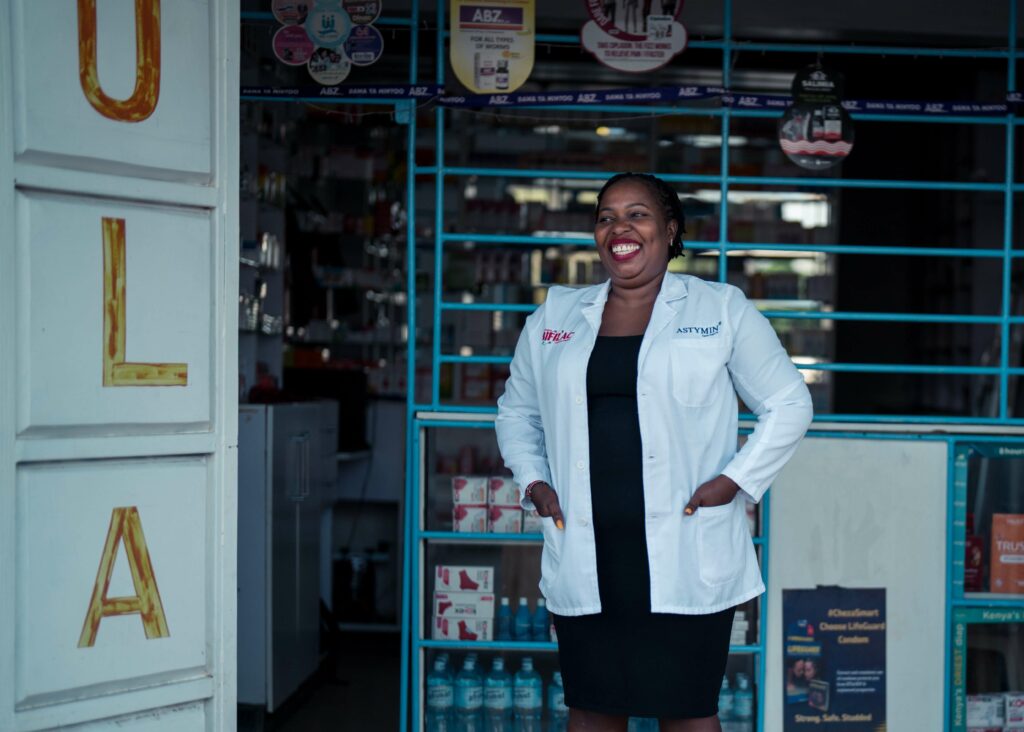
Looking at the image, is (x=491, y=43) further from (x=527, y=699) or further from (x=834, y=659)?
(x=834, y=659)

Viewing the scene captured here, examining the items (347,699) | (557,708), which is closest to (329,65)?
(557,708)

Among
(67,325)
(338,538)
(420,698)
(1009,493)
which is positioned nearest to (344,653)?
(338,538)

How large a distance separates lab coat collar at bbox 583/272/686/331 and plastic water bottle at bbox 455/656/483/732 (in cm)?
162

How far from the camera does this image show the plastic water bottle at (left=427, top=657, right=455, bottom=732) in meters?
3.79

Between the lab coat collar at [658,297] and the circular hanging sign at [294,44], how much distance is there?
1511 millimetres

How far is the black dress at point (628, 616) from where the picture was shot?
2.53 meters

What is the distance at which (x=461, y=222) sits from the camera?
23.9 ft

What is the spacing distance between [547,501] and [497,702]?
1.44 meters

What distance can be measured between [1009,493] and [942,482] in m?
0.28

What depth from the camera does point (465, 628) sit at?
12.6 feet

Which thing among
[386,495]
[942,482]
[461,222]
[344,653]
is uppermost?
[461,222]

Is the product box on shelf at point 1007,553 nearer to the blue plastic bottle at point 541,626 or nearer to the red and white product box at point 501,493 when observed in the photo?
the blue plastic bottle at point 541,626

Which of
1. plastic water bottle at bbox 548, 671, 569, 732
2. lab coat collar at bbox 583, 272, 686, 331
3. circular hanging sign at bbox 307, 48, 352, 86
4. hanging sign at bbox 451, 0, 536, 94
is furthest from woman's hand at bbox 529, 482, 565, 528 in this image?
circular hanging sign at bbox 307, 48, 352, 86

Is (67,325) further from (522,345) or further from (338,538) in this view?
(338,538)
